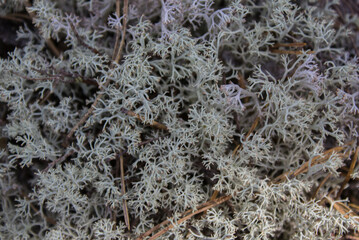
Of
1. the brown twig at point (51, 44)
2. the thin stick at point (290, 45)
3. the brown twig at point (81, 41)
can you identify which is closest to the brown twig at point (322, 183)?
the thin stick at point (290, 45)

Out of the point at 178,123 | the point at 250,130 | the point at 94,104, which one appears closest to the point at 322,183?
the point at 250,130

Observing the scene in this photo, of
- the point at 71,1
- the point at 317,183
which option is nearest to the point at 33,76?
the point at 71,1

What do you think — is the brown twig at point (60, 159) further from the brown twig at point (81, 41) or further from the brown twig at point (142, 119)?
the brown twig at point (81, 41)

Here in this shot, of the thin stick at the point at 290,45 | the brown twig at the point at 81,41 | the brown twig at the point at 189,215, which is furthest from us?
the thin stick at the point at 290,45

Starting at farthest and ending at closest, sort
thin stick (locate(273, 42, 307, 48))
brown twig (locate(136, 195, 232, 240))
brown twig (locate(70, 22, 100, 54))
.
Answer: thin stick (locate(273, 42, 307, 48)), brown twig (locate(70, 22, 100, 54)), brown twig (locate(136, 195, 232, 240))

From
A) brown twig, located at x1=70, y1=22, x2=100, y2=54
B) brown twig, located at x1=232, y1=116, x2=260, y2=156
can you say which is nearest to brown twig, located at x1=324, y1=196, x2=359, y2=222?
brown twig, located at x1=232, y1=116, x2=260, y2=156

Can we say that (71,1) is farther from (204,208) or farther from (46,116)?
(204,208)

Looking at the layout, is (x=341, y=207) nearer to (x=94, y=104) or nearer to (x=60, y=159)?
(x=94, y=104)

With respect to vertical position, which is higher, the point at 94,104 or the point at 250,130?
the point at 94,104

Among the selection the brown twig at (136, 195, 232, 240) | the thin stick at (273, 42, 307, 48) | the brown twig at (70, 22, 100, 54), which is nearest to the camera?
the brown twig at (136, 195, 232, 240)

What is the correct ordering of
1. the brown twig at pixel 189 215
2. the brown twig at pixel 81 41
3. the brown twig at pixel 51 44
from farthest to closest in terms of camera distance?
the brown twig at pixel 51 44 < the brown twig at pixel 81 41 < the brown twig at pixel 189 215

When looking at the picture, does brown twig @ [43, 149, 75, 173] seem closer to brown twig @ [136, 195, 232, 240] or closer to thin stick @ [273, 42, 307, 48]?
brown twig @ [136, 195, 232, 240]

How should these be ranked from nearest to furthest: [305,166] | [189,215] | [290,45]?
[189,215]
[305,166]
[290,45]
